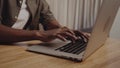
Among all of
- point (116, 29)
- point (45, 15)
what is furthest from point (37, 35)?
point (116, 29)

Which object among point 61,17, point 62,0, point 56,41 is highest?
point 56,41

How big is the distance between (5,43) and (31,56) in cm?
29

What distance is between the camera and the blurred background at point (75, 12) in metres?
2.35

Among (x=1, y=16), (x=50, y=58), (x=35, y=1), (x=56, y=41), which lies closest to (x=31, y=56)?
(x=50, y=58)

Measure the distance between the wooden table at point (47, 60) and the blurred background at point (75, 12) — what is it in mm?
1229

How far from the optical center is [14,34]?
4.06 feet

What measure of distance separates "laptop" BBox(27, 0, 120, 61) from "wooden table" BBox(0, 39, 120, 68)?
3 cm

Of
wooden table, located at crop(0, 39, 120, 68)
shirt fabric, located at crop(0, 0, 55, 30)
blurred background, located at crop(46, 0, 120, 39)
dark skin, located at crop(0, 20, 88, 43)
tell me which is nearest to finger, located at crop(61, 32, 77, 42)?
dark skin, located at crop(0, 20, 88, 43)

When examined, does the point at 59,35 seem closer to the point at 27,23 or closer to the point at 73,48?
the point at 73,48

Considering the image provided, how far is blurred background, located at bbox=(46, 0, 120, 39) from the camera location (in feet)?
7.72

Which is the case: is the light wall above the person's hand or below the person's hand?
below

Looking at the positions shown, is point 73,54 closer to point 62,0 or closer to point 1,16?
point 1,16

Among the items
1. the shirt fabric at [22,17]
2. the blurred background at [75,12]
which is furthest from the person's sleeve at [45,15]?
the blurred background at [75,12]

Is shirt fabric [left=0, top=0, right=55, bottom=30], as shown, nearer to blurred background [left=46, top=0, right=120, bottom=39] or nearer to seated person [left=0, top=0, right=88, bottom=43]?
seated person [left=0, top=0, right=88, bottom=43]
